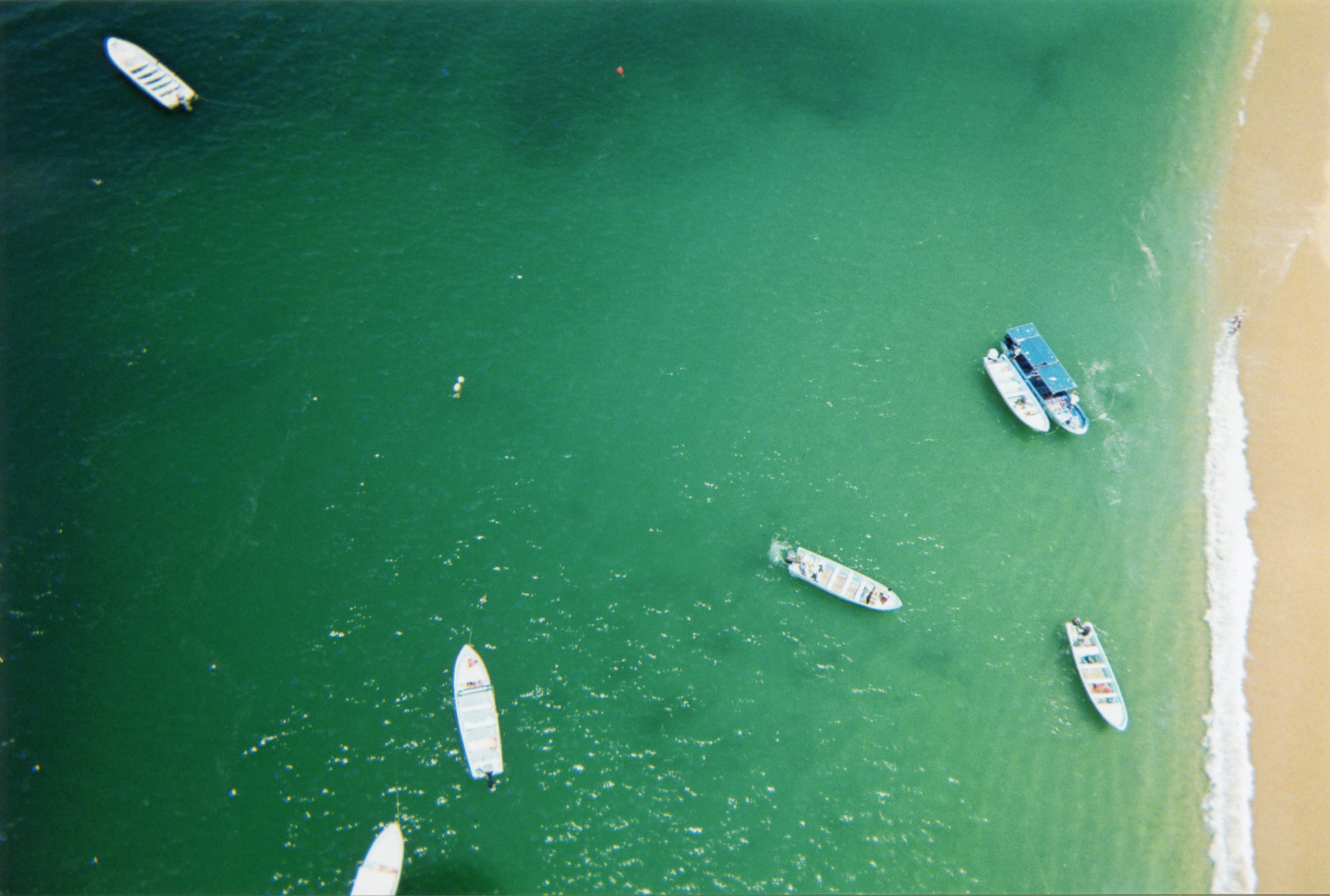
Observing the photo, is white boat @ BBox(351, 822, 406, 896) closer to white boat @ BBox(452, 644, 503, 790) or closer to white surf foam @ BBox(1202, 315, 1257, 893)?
white boat @ BBox(452, 644, 503, 790)

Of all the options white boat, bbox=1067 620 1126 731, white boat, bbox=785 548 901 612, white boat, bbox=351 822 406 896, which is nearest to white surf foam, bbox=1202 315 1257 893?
white boat, bbox=1067 620 1126 731

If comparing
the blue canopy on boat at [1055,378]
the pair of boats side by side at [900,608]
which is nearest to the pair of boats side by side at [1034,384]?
the blue canopy on boat at [1055,378]

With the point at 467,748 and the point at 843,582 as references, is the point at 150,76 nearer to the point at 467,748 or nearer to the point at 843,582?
the point at 467,748

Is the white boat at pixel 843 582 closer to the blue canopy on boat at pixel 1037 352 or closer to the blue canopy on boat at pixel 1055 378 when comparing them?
the blue canopy on boat at pixel 1055 378

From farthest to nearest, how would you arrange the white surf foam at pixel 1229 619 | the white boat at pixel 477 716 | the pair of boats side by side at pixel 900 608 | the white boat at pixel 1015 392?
the white boat at pixel 1015 392 → the pair of boats side by side at pixel 900 608 → the white surf foam at pixel 1229 619 → the white boat at pixel 477 716

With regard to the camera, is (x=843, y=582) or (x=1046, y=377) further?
(x=1046, y=377)

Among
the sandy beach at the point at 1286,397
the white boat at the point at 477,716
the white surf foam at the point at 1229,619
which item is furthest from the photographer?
the sandy beach at the point at 1286,397

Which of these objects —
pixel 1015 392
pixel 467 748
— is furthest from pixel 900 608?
pixel 467 748
